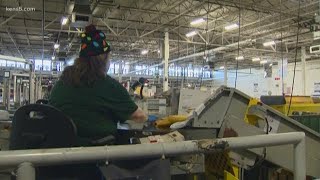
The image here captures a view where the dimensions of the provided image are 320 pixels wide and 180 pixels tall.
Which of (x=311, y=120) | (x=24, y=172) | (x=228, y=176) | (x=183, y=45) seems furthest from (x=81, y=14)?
(x=183, y=45)

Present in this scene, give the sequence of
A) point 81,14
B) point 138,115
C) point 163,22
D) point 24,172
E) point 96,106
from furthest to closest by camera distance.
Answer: point 163,22, point 81,14, point 138,115, point 96,106, point 24,172

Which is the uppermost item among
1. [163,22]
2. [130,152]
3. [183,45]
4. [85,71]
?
[163,22]

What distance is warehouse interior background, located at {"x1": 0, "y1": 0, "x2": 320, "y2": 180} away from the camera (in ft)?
9.90

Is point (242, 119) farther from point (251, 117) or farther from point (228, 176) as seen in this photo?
point (228, 176)

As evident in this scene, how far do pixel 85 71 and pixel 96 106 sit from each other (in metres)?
0.21

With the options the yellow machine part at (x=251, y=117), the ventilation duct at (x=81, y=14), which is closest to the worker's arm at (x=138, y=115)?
the yellow machine part at (x=251, y=117)

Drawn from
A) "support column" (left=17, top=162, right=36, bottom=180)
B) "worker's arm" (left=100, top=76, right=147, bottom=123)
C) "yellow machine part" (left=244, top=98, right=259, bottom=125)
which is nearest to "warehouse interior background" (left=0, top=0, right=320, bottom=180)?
"yellow machine part" (left=244, top=98, right=259, bottom=125)

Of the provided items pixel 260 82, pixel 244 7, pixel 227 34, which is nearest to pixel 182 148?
pixel 244 7

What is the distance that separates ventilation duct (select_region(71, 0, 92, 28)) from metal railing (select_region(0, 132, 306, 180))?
7852 mm

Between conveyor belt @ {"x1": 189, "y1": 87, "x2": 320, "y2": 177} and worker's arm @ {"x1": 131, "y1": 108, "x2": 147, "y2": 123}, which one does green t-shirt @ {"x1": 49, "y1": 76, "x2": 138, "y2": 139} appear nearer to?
worker's arm @ {"x1": 131, "y1": 108, "x2": 147, "y2": 123}

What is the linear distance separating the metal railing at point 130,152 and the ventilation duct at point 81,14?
309 inches

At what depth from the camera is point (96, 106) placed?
1851 millimetres

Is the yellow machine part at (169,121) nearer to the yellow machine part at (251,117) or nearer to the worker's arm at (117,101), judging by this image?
the yellow machine part at (251,117)

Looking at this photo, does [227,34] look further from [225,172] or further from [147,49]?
[225,172]
